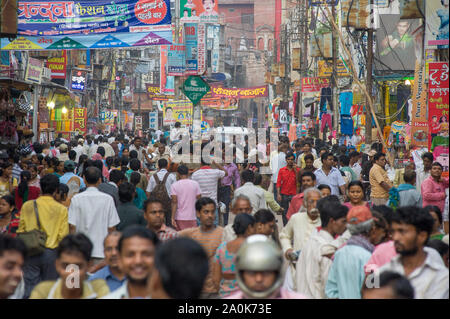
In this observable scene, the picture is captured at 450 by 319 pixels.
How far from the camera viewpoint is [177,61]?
30.5 metres

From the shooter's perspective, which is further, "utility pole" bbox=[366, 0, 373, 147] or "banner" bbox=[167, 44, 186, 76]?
"banner" bbox=[167, 44, 186, 76]

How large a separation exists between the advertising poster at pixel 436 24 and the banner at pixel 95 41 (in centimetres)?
662

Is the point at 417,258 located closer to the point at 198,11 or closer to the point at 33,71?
the point at 33,71

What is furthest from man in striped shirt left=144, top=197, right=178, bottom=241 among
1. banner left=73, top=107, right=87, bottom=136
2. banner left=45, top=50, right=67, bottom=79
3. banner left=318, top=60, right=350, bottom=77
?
banner left=73, top=107, right=87, bottom=136

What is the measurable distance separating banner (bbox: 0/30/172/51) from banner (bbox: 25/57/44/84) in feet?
13.1

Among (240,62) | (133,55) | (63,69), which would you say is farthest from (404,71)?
(240,62)

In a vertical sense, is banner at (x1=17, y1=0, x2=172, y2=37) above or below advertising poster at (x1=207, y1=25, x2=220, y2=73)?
below

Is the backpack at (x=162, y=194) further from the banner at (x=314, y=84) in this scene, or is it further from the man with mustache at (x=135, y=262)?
the banner at (x=314, y=84)

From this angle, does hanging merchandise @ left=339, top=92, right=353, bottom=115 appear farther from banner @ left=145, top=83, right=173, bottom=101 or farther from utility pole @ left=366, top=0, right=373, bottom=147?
banner @ left=145, top=83, right=173, bottom=101

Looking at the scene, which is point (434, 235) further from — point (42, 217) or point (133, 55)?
point (133, 55)

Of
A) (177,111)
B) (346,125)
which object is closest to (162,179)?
(346,125)

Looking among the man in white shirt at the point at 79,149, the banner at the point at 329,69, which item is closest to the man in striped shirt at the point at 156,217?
the man in white shirt at the point at 79,149

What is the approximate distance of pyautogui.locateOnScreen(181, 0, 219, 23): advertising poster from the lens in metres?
22.2

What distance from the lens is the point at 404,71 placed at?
80.4 feet
